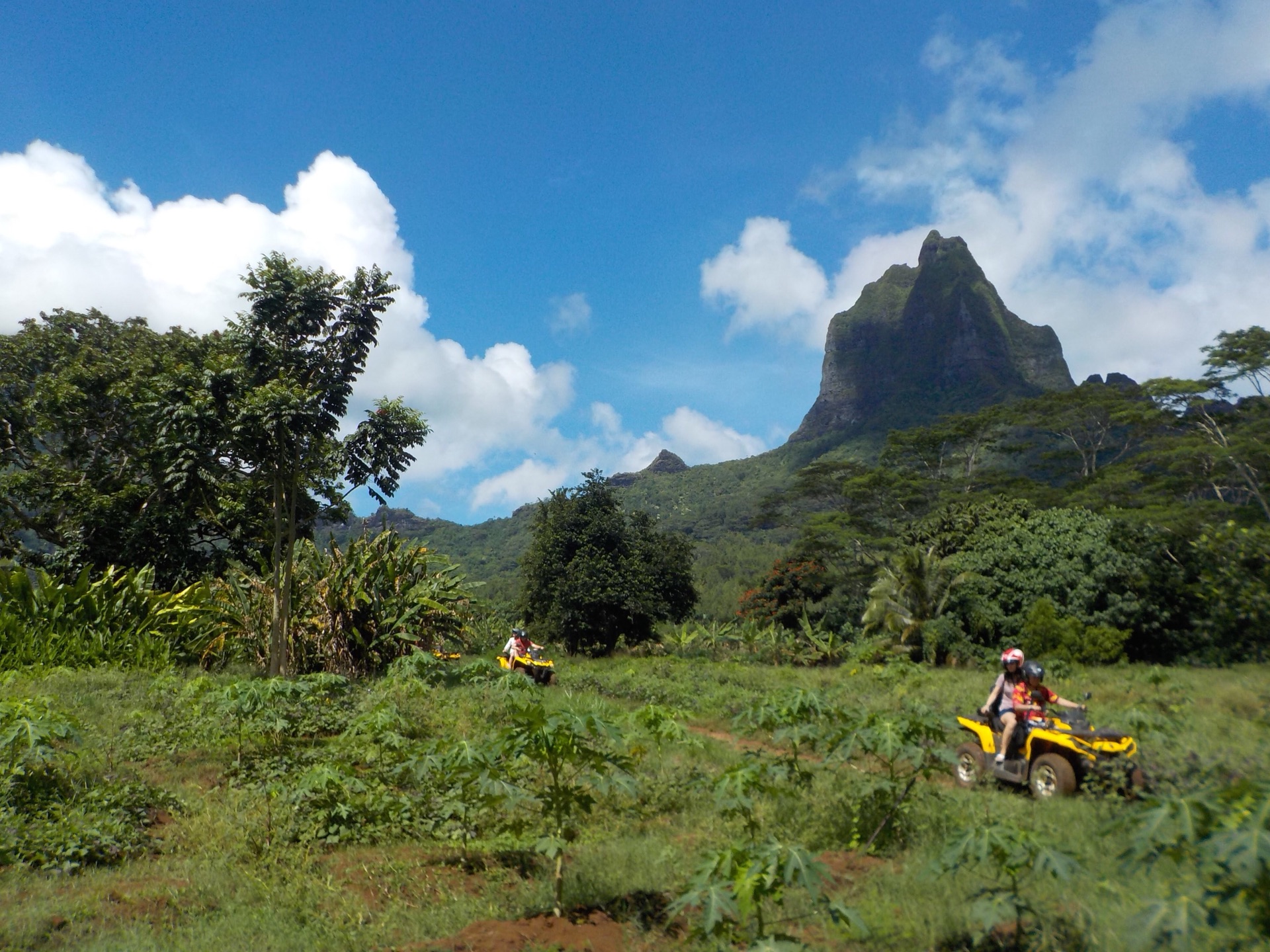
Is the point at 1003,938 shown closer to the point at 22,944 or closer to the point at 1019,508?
the point at 22,944

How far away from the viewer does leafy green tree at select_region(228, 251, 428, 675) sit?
1213cm

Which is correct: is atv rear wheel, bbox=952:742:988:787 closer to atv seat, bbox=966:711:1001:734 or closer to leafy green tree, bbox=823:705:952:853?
atv seat, bbox=966:711:1001:734

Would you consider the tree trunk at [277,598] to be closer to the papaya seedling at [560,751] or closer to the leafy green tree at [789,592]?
the papaya seedling at [560,751]

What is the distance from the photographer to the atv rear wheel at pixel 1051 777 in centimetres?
600

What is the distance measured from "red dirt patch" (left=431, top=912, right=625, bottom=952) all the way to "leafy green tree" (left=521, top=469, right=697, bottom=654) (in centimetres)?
1867

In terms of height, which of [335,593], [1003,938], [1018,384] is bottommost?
[1003,938]

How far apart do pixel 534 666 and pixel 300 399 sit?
5.96m

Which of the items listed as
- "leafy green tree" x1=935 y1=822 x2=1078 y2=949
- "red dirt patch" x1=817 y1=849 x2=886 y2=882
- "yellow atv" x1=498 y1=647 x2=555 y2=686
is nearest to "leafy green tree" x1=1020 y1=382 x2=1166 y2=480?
"yellow atv" x1=498 y1=647 x2=555 y2=686

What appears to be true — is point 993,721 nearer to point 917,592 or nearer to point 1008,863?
point 1008,863

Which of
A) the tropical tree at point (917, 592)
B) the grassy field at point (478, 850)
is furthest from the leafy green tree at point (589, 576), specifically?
the grassy field at point (478, 850)

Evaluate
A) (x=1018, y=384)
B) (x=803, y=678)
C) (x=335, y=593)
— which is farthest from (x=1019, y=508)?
(x=1018, y=384)

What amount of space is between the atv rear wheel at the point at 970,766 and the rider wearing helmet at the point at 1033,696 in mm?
638

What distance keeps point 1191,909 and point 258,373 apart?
1366 centimetres

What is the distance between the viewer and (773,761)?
5.41m
